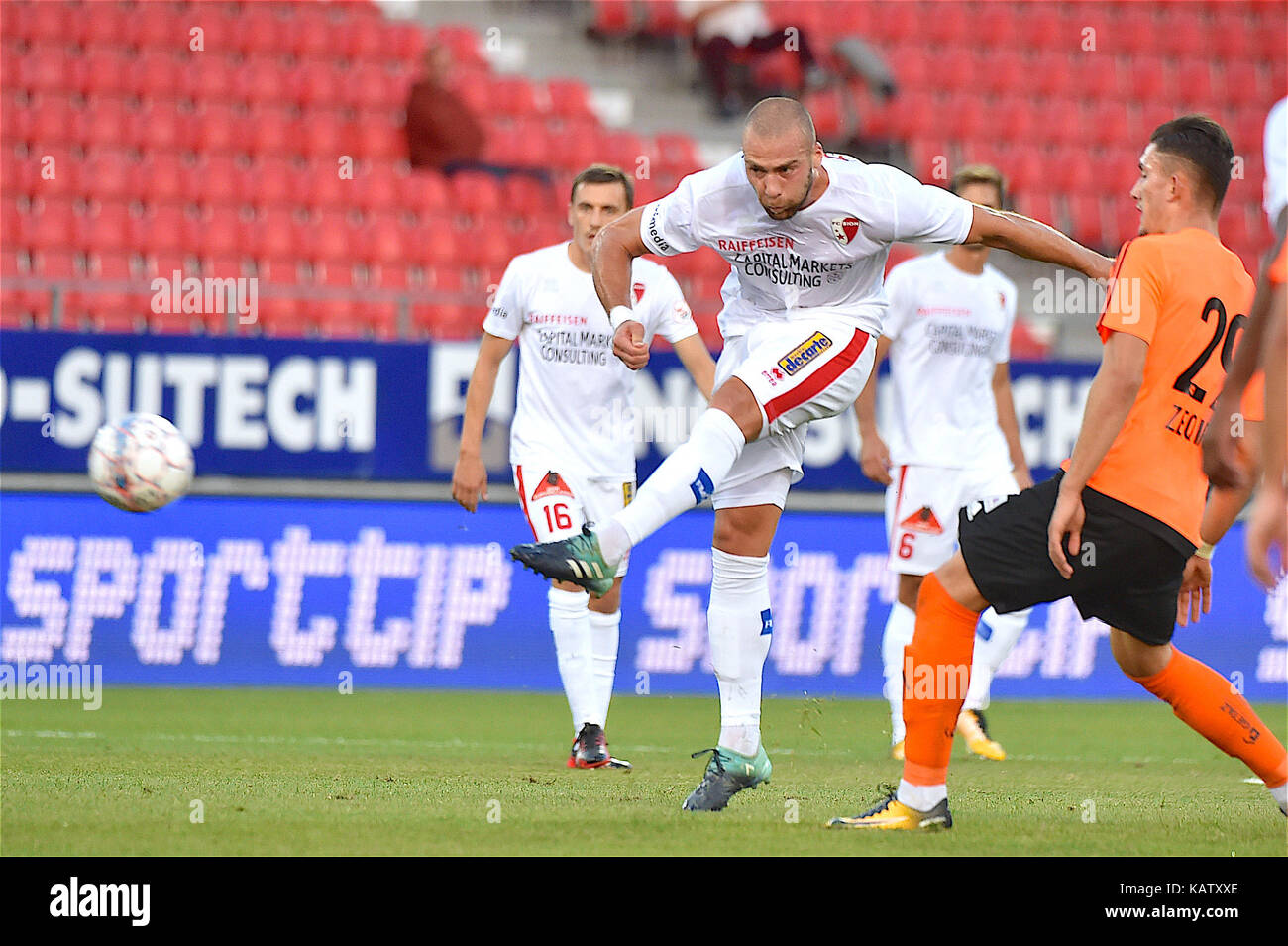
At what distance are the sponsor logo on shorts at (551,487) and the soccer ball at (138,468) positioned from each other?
1425 mm

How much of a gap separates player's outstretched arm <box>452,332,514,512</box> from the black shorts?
108 inches

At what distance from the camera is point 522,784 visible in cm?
575

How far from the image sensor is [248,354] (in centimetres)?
1010

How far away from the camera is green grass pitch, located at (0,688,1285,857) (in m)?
4.37

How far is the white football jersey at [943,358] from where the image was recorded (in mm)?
7797

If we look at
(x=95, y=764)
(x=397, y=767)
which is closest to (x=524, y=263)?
(x=397, y=767)

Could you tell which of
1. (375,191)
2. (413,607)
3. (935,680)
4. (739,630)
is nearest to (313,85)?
(375,191)

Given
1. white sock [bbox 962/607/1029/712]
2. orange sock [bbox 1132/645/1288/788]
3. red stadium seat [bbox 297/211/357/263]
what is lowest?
white sock [bbox 962/607/1029/712]

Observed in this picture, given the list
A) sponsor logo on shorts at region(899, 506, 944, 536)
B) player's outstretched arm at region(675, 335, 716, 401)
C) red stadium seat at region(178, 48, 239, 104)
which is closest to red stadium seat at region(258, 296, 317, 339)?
red stadium seat at region(178, 48, 239, 104)

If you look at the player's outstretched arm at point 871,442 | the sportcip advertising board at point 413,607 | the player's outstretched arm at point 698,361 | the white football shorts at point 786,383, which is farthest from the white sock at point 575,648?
the sportcip advertising board at point 413,607

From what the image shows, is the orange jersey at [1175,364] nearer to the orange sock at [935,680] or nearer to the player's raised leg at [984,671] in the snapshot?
the orange sock at [935,680]

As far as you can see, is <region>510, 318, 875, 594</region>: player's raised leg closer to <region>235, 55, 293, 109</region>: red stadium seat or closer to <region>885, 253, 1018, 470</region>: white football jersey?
<region>885, 253, 1018, 470</region>: white football jersey

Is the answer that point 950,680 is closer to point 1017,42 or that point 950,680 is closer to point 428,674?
point 428,674

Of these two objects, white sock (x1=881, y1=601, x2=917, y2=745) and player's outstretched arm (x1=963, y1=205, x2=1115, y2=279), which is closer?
player's outstretched arm (x1=963, y1=205, x2=1115, y2=279)
